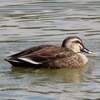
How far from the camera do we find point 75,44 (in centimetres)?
1523

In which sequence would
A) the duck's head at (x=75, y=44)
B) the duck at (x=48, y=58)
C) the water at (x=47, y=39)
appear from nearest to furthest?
the water at (x=47, y=39)
the duck at (x=48, y=58)
the duck's head at (x=75, y=44)

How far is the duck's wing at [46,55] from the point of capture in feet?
47.6

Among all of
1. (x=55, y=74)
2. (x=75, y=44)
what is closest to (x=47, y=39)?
(x=75, y=44)

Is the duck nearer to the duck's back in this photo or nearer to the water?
the duck's back

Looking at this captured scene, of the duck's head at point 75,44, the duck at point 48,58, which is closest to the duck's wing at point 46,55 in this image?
the duck at point 48,58

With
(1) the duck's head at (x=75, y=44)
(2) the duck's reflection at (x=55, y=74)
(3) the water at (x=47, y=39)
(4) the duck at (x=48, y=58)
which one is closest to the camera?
(3) the water at (x=47, y=39)

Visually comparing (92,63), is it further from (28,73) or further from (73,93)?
(73,93)

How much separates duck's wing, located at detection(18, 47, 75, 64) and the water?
0.26m

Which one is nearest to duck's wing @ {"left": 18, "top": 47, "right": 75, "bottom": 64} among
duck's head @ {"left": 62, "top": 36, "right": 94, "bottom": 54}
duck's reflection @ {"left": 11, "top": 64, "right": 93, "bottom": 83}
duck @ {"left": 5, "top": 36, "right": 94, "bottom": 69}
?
duck @ {"left": 5, "top": 36, "right": 94, "bottom": 69}

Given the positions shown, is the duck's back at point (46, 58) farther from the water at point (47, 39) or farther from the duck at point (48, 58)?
the water at point (47, 39)

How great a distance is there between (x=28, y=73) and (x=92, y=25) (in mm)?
4980

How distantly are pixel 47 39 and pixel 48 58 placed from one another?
222cm

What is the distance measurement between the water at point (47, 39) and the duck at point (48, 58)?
0.56 ft

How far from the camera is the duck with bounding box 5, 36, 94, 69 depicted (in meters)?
14.5
